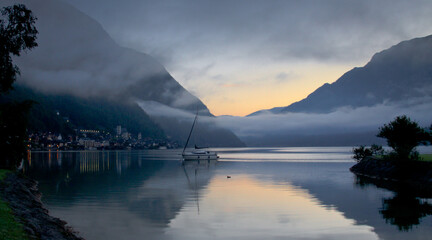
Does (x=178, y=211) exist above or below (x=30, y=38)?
below

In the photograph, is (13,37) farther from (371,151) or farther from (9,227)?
(371,151)

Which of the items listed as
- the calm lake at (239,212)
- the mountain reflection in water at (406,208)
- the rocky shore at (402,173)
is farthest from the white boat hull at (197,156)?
the mountain reflection in water at (406,208)

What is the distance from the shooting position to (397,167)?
6506 centimetres

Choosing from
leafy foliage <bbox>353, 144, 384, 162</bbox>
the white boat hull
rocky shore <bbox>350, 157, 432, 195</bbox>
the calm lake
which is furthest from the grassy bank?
the white boat hull

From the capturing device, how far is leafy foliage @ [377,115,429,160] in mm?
65688

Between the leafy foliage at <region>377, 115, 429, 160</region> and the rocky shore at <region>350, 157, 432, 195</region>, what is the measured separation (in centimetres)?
190

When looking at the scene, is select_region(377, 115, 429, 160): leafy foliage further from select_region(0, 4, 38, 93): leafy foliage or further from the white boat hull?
the white boat hull

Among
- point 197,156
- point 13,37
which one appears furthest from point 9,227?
point 197,156

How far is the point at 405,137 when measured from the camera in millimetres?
67062

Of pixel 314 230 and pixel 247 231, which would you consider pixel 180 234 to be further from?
pixel 314 230

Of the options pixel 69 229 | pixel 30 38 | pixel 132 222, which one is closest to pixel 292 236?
pixel 132 222

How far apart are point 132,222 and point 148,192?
1901 cm

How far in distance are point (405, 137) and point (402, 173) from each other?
24.1 feet

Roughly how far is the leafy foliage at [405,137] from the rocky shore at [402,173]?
1898 millimetres
